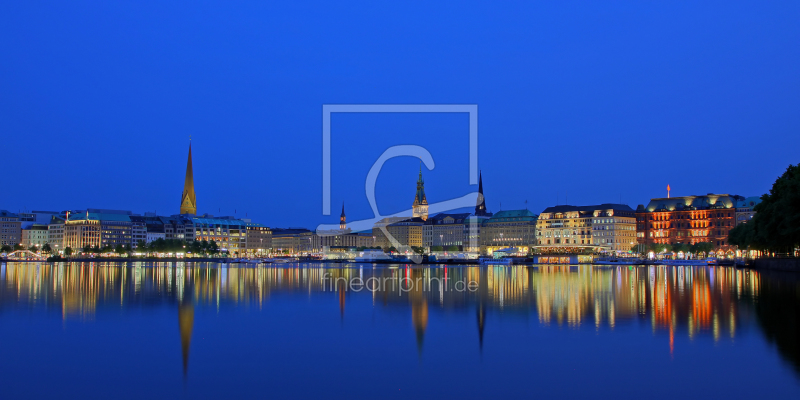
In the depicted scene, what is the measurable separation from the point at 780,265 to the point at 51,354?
57.6 meters

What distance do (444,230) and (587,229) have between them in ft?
158

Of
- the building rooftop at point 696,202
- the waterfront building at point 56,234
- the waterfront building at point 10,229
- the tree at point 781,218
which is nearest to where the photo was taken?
the tree at point 781,218

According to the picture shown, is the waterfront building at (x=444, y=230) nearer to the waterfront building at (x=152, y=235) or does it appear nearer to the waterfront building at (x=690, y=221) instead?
the waterfront building at (x=690, y=221)

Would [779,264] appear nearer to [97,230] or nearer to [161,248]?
[161,248]

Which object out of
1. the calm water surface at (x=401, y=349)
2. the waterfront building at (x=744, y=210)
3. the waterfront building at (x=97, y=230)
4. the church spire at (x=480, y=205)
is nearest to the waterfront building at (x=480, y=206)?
the church spire at (x=480, y=205)

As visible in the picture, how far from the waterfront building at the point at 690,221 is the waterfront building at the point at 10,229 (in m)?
143

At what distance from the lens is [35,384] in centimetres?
Answer: 1149

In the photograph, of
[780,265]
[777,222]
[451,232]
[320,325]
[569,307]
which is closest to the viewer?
[320,325]

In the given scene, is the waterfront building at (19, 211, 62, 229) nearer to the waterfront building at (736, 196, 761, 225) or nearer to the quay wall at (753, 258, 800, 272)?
the waterfront building at (736, 196, 761, 225)

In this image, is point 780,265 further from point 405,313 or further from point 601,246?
point 601,246

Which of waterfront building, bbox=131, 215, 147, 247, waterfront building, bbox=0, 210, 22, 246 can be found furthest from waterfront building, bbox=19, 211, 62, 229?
waterfront building, bbox=131, 215, 147, 247

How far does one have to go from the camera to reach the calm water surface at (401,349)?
37.0 feet

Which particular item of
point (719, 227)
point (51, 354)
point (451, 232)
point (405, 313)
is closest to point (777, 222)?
point (405, 313)

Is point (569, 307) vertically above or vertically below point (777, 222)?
below
